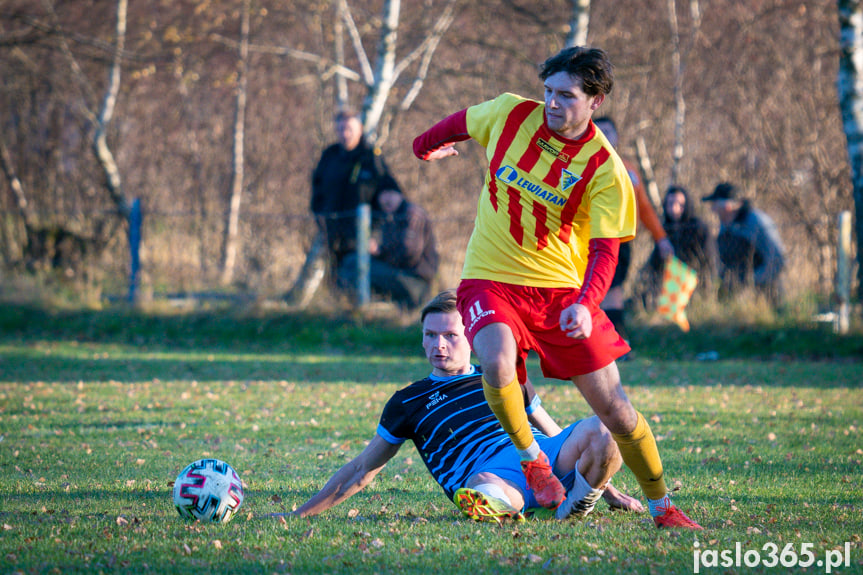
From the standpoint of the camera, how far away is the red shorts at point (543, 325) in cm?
405

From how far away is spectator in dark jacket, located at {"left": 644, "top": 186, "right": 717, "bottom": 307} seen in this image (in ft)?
42.3

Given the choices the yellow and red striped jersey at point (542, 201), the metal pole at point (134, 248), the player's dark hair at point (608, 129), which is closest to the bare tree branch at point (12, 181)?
the metal pole at point (134, 248)

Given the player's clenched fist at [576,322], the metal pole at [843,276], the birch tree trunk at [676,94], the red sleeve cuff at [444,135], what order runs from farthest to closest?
the birch tree trunk at [676,94] < the metal pole at [843,276] < the red sleeve cuff at [444,135] < the player's clenched fist at [576,322]

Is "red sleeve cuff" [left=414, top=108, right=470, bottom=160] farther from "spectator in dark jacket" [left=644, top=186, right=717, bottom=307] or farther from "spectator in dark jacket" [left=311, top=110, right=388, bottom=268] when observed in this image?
"spectator in dark jacket" [left=644, top=186, right=717, bottom=307]

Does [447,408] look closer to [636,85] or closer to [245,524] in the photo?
[245,524]

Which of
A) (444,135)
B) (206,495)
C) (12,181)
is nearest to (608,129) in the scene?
(444,135)

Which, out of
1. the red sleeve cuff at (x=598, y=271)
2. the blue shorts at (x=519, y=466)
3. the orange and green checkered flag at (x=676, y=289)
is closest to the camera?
the red sleeve cuff at (x=598, y=271)

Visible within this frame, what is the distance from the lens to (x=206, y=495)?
4.23 m

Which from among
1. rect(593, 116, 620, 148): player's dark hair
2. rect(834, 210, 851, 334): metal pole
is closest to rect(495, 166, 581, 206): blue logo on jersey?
rect(593, 116, 620, 148): player's dark hair

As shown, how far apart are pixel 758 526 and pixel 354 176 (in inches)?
391

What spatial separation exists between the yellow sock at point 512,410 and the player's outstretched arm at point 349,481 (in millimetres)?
691

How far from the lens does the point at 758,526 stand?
4.16m

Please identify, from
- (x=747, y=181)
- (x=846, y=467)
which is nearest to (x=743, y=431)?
(x=846, y=467)

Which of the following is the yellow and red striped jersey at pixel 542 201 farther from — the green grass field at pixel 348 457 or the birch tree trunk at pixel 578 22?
the birch tree trunk at pixel 578 22
